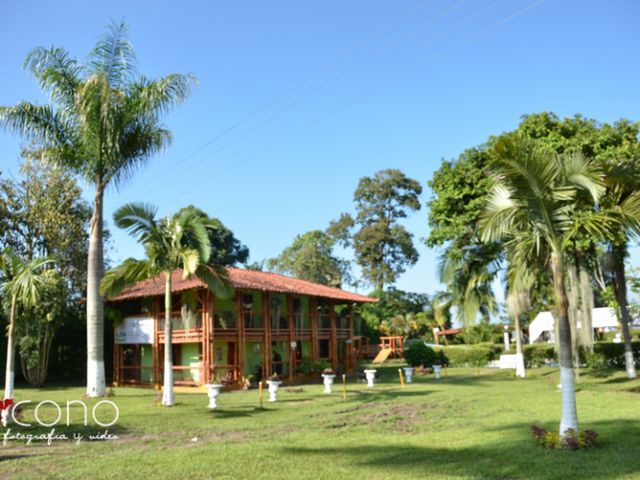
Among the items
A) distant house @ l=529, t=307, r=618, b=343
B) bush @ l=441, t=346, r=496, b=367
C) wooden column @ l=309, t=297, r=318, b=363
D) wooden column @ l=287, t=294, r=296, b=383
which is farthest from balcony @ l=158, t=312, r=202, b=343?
distant house @ l=529, t=307, r=618, b=343

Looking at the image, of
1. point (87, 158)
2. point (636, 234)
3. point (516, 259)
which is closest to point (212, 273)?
point (87, 158)

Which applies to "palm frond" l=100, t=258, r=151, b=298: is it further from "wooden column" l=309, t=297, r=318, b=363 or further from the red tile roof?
"wooden column" l=309, t=297, r=318, b=363

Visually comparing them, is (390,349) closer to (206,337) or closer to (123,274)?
(206,337)

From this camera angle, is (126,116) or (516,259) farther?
(126,116)

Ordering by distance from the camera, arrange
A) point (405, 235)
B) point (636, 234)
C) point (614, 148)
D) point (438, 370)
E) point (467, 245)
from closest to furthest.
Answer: point (636, 234) → point (614, 148) → point (467, 245) → point (438, 370) → point (405, 235)

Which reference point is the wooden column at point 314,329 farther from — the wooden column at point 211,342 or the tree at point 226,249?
the tree at point 226,249

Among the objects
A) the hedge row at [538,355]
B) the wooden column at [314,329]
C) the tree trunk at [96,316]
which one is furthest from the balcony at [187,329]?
the hedge row at [538,355]

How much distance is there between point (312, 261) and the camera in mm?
53500

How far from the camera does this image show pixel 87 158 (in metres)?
19.1

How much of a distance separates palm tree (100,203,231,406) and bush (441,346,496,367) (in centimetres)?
2111

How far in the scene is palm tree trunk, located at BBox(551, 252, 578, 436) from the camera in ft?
29.7

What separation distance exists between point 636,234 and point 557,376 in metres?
15.8

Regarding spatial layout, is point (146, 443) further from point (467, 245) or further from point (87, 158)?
point (467, 245)

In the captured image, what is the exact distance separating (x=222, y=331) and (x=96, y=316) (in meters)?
6.24
